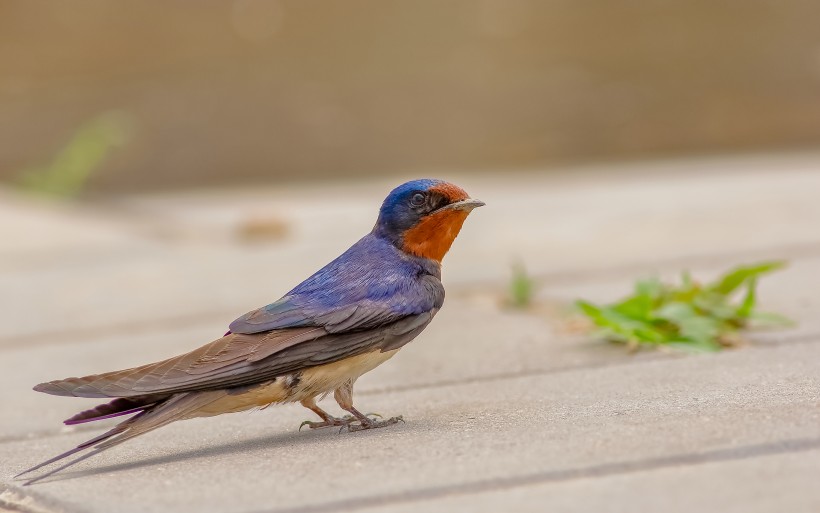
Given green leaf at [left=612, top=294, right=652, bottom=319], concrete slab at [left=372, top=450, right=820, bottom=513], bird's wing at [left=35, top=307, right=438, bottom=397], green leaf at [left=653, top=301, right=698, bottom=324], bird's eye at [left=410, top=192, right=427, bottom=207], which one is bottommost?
concrete slab at [left=372, top=450, right=820, bottom=513]

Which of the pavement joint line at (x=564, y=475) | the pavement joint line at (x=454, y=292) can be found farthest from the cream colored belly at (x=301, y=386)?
the pavement joint line at (x=454, y=292)

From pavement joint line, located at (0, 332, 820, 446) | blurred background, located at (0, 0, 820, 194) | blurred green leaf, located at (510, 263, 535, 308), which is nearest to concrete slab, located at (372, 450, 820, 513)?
pavement joint line, located at (0, 332, 820, 446)

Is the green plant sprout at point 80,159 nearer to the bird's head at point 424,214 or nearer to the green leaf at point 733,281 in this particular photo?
the green leaf at point 733,281

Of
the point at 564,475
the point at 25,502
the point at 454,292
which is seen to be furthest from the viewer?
the point at 454,292

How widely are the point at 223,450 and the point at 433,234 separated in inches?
32.1

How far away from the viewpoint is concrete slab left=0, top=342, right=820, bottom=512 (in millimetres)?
2641

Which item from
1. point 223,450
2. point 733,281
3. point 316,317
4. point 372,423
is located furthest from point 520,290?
point 223,450

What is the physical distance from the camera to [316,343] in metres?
3.21

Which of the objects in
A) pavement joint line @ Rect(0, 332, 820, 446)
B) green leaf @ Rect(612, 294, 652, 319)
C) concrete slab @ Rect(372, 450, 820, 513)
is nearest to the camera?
concrete slab @ Rect(372, 450, 820, 513)

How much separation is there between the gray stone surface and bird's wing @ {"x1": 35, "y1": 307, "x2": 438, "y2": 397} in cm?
Answer: 19

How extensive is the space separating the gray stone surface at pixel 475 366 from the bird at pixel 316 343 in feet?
0.41

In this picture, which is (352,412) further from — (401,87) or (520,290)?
(401,87)

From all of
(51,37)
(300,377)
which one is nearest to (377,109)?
(51,37)

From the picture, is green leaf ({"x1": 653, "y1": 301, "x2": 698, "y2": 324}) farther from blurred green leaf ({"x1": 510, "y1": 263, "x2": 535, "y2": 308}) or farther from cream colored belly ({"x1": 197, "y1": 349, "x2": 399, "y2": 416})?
cream colored belly ({"x1": 197, "y1": 349, "x2": 399, "y2": 416})
